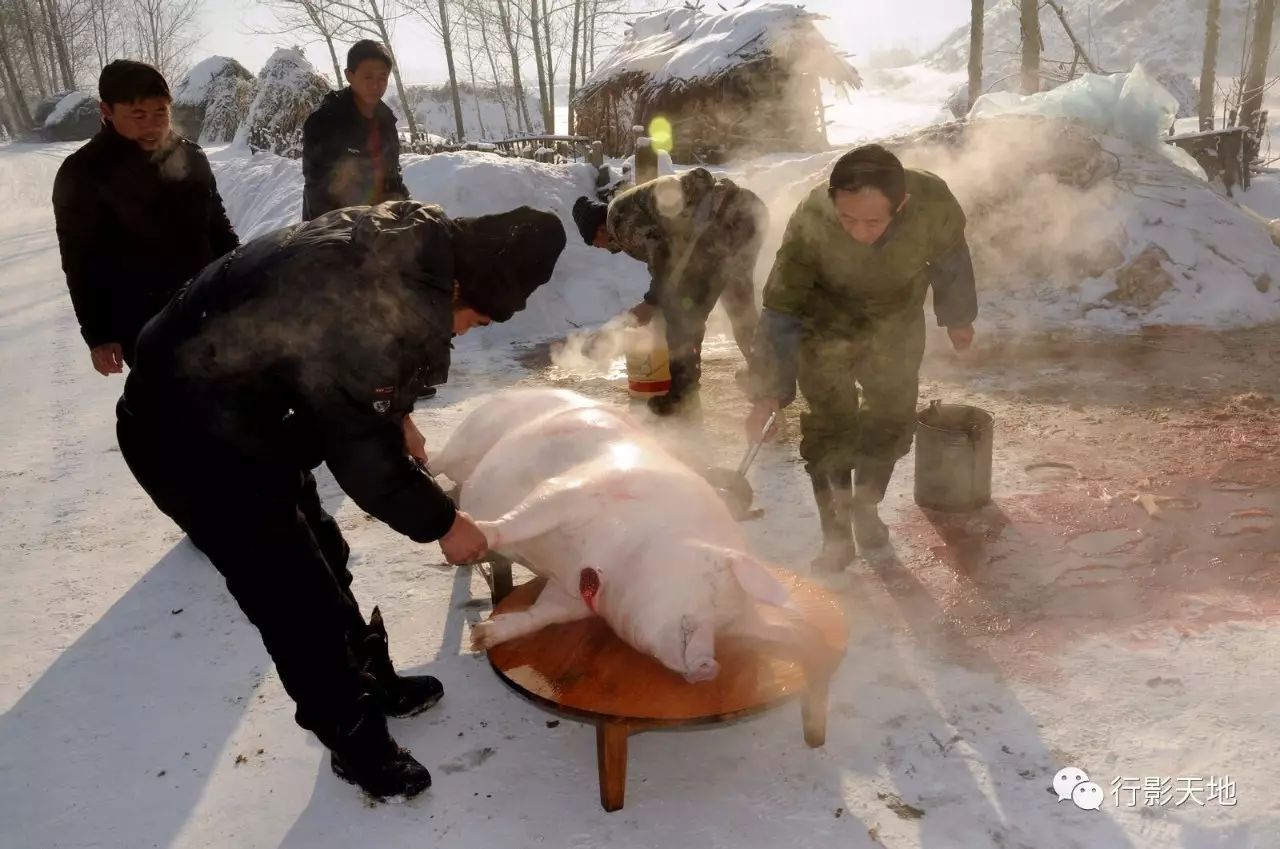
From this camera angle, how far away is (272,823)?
2.91 meters

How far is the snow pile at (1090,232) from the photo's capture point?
887cm

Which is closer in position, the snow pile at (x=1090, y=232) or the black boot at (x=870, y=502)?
the black boot at (x=870, y=502)

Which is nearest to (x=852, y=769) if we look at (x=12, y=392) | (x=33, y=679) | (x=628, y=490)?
(x=628, y=490)

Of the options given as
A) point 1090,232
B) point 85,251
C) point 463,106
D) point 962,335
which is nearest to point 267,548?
point 85,251

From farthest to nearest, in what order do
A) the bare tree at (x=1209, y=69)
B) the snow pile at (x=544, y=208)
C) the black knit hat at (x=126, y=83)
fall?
the bare tree at (x=1209, y=69), the snow pile at (x=544, y=208), the black knit hat at (x=126, y=83)

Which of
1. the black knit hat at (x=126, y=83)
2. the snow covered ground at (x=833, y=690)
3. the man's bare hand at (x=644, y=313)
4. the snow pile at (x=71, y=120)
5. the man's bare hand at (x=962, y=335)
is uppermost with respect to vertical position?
the snow pile at (x=71, y=120)

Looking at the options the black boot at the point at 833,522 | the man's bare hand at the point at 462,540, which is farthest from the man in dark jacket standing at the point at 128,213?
the black boot at the point at 833,522

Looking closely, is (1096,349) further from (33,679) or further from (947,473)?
(33,679)

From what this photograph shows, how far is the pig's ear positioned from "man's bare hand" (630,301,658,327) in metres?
3.55

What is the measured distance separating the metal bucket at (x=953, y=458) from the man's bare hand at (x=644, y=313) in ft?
7.20

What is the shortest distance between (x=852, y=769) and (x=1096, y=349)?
6155 millimetres

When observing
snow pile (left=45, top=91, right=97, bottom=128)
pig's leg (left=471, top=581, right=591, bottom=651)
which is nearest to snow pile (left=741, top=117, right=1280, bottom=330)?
pig's leg (left=471, top=581, right=591, bottom=651)

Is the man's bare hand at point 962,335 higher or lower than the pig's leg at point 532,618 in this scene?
higher

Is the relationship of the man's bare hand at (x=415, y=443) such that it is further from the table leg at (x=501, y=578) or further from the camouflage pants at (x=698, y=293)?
the camouflage pants at (x=698, y=293)
